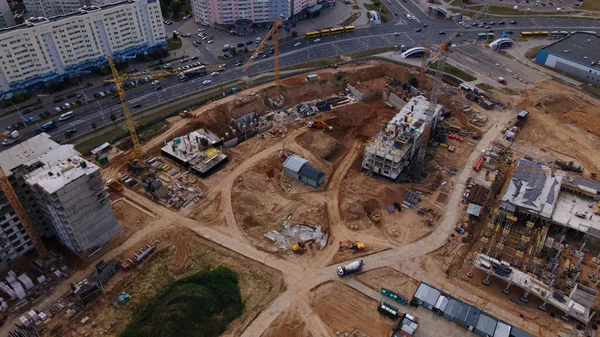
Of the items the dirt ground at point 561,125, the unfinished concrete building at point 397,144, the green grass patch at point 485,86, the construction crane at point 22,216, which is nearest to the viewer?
the construction crane at point 22,216

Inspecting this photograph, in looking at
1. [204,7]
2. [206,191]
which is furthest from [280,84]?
[204,7]

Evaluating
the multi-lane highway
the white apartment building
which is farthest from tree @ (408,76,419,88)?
the white apartment building

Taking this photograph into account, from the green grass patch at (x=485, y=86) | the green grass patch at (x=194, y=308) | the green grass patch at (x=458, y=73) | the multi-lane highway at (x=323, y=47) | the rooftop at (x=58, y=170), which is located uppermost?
the rooftop at (x=58, y=170)

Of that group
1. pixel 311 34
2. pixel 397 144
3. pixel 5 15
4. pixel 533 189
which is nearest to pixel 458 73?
pixel 397 144

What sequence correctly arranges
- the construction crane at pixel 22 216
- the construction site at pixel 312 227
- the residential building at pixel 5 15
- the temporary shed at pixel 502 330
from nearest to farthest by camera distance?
1. the temporary shed at pixel 502 330
2. the construction crane at pixel 22 216
3. the construction site at pixel 312 227
4. the residential building at pixel 5 15

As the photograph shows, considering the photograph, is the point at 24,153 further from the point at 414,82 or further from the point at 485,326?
the point at 414,82

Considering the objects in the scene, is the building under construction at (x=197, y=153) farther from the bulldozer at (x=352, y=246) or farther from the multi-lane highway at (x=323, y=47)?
the bulldozer at (x=352, y=246)

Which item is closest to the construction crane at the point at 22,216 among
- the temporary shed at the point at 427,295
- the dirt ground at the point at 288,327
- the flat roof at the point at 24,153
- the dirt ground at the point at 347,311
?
the flat roof at the point at 24,153
